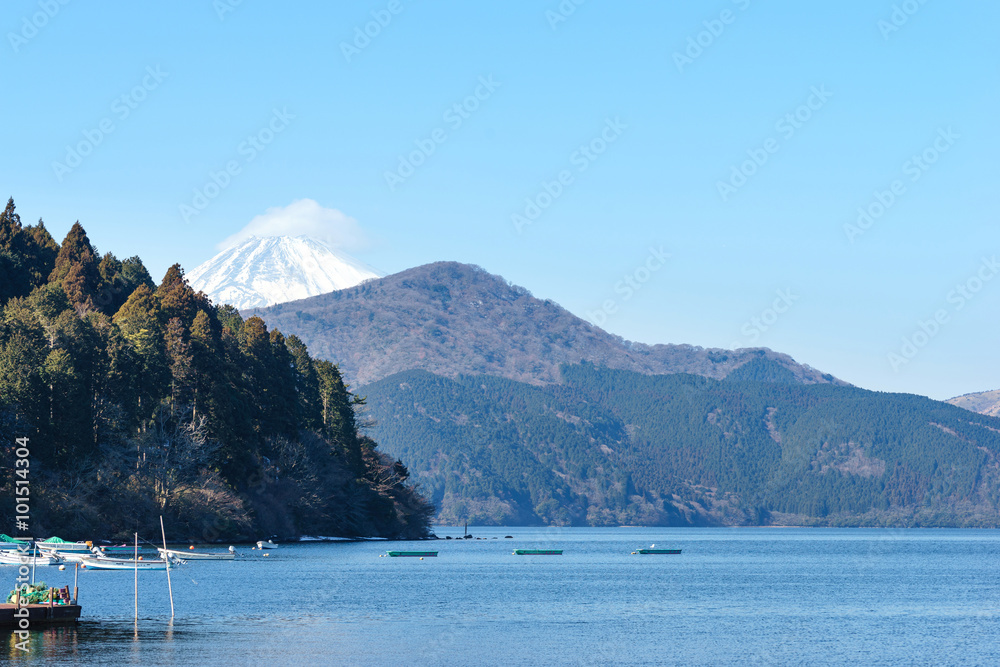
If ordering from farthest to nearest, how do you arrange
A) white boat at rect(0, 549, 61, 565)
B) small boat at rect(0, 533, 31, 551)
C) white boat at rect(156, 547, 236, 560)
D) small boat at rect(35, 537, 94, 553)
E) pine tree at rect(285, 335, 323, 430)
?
pine tree at rect(285, 335, 323, 430) → white boat at rect(156, 547, 236, 560) → small boat at rect(0, 533, 31, 551) → small boat at rect(35, 537, 94, 553) → white boat at rect(0, 549, 61, 565)

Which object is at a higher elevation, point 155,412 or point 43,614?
point 155,412

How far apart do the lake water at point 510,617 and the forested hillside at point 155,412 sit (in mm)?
14257

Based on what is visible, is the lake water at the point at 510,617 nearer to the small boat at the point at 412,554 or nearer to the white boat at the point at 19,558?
the white boat at the point at 19,558

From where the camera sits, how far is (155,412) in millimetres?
137625

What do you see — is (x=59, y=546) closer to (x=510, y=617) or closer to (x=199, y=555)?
(x=199, y=555)

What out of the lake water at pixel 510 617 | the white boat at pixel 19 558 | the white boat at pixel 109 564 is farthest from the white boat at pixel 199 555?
the white boat at pixel 19 558

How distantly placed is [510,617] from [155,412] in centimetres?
7204

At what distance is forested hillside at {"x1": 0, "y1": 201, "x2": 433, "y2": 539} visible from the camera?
122 m

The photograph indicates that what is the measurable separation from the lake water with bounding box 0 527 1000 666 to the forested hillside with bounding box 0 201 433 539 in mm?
14257

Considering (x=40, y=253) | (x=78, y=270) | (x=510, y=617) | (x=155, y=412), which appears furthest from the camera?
(x=40, y=253)

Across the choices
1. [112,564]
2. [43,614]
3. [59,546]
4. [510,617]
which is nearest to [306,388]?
[59,546]

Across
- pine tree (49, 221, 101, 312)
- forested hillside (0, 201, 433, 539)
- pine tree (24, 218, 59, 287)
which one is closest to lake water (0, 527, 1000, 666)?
forested hillside (0, 201, 433, 539)

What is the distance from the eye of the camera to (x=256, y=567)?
117 metres

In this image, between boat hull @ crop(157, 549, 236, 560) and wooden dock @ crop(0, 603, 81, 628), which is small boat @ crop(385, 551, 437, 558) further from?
wooden dock @ crop(0, 603, 81, 628)
